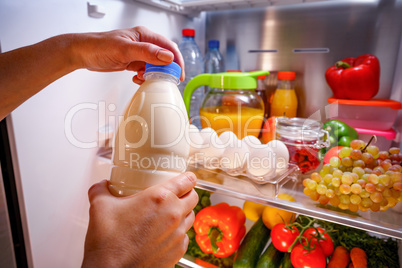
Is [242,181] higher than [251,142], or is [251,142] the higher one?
[251,142]

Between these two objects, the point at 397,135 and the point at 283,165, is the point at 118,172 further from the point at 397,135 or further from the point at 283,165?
the point at 397,135

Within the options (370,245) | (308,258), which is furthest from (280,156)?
(370,245)

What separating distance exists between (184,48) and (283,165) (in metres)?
0.79

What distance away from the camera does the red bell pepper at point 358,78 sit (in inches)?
37.6

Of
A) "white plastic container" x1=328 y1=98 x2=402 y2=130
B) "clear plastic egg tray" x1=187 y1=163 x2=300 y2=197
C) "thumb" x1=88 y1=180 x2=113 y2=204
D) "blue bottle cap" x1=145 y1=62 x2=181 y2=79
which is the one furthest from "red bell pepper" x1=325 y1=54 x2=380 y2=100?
"thumb" x1=88 y1=180 x2=113 y2=204

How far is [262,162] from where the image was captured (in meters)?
0.73

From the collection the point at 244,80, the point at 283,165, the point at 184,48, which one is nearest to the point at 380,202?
the point at 283,165

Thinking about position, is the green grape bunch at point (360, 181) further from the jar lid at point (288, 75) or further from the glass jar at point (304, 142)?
the jar lid at point (288, 75)

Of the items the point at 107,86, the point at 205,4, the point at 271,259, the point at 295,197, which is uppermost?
the point at 205,4

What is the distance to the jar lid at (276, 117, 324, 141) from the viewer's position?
831mm

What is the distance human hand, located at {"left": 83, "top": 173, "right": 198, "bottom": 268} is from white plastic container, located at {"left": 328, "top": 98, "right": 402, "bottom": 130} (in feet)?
2.64

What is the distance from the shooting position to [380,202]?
0.65 m

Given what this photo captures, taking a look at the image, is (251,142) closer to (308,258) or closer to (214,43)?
(308,258)

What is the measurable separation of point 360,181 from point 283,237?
30 cm
